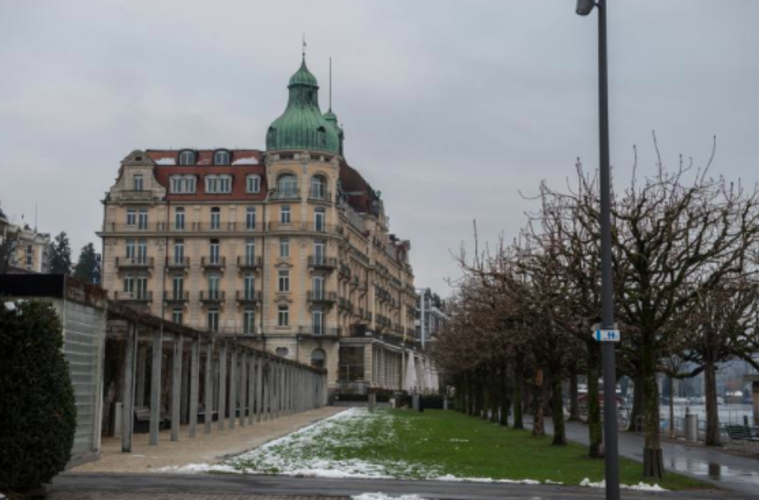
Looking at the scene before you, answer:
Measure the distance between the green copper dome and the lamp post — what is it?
3322 inches

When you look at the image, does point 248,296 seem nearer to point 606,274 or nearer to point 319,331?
point 319,331

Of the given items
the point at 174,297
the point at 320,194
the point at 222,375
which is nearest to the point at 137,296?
the point at 174,297

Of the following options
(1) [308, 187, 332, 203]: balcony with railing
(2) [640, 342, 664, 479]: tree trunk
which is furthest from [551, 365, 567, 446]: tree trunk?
(1) [308, 187, 332, 203]: balcony with railing

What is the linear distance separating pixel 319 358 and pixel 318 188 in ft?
56.5

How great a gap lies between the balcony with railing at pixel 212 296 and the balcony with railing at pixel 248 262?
10.7 feet

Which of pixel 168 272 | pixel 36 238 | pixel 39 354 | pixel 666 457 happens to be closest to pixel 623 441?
pixel 666 457

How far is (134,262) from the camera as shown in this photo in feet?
328

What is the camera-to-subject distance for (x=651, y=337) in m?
22.6

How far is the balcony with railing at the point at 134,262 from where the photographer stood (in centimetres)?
9939

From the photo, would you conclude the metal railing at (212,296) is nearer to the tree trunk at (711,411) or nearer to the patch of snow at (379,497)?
the tree trunk at (711,411)

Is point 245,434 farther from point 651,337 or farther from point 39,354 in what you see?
point 39,354

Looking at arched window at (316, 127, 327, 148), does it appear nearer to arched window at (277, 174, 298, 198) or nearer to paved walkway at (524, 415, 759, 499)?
arched window at (277, 174, 298, 198)

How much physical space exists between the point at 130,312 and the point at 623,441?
22.0 meters

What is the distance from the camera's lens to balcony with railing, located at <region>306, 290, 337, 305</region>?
99.7m
